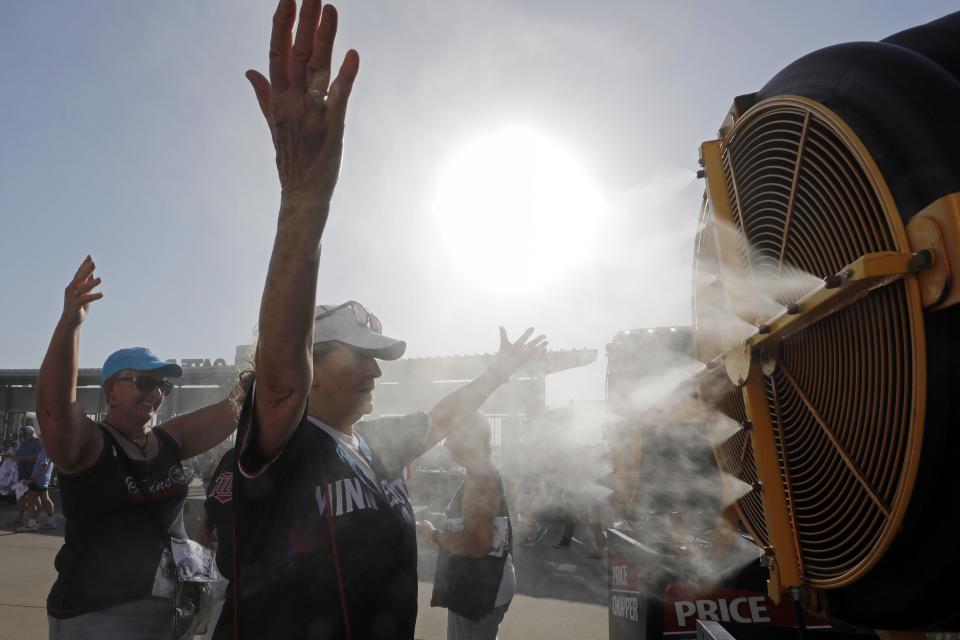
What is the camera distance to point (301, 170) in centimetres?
132

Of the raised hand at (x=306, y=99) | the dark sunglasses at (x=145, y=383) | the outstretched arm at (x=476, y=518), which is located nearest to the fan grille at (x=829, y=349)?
the raised hand at (x=306, y=99)

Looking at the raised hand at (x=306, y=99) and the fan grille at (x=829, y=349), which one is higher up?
the raised hand at (x=306, y=99)

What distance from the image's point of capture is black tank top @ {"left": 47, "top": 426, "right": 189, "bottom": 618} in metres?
2.65

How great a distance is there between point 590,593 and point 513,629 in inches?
73.7

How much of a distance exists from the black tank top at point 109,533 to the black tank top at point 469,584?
5.06 ft

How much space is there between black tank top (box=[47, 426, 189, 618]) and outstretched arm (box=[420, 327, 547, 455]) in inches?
51.6

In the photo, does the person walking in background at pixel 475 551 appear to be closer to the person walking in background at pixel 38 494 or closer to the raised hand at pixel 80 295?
the raised hand at pixel 80 295

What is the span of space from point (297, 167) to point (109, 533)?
227 cm

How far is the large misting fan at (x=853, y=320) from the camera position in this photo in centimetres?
104

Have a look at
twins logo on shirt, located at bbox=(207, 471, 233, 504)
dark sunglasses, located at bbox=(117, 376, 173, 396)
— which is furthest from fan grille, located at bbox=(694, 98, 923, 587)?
dark sunglasses, located at bbox=(117, 376, 173, 396)

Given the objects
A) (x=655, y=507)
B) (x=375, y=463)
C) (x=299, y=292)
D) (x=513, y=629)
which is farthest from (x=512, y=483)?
(x=299, y=292)

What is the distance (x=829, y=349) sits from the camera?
135cm

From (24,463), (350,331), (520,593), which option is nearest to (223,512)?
(350,331)

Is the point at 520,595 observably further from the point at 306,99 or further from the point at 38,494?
the point at 38,494
